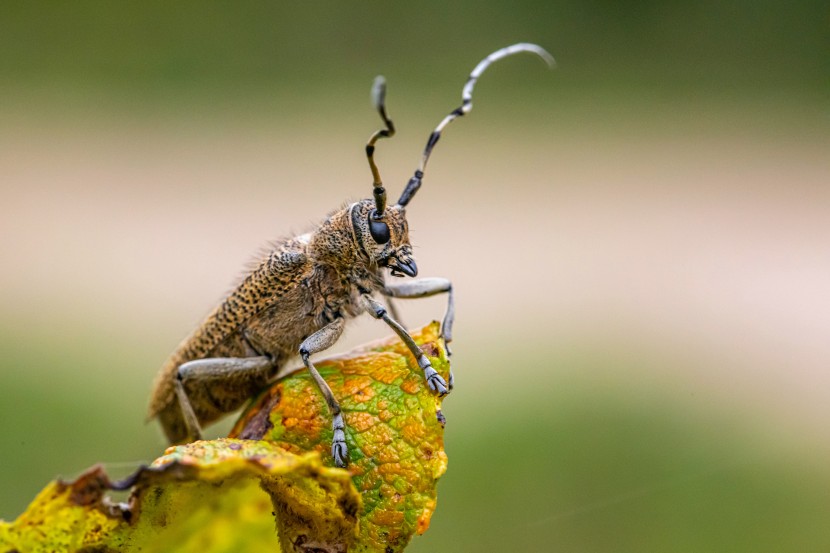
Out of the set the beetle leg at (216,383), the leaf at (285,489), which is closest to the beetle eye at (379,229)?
the beetle leg at (216,383)

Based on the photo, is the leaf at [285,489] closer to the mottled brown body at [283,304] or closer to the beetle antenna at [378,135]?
the beetle antenna at [378,135]

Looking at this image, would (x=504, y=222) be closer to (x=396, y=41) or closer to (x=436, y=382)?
(x=396, y=41)

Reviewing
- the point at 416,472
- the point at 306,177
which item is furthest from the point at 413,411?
the point at 306,177

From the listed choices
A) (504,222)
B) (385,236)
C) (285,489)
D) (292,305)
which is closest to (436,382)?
(285,489)

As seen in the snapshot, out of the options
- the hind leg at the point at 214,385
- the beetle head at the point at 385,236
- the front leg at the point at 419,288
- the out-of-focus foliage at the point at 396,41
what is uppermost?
the out-of-focus foliage at the point at 396,41

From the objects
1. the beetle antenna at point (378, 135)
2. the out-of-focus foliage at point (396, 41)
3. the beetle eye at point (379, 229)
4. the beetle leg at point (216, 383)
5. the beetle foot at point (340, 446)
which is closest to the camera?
the beetle foot at point (340, 446)

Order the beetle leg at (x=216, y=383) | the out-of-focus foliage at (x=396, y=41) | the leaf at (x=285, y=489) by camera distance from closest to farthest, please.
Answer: the leaf at (x=285, y=489), the beetle leg at (x=216, y=383), the out-of-focus foliage at (x=396, y=41)

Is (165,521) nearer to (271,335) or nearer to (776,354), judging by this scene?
(271,335)
